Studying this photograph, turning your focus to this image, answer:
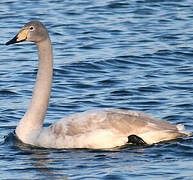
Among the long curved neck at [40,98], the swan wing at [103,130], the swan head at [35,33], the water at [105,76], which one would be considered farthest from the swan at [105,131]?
the swan head at [35,33]

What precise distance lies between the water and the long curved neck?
0.91ft

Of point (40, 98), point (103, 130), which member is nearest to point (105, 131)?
point (103, 130)

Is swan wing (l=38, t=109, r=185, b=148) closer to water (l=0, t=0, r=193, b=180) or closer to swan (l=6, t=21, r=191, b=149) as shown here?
swan (l=6, t=21, r=191, b=149)

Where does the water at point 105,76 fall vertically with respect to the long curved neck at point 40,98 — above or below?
below

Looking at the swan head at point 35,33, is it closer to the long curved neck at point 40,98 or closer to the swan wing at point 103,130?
the long curved neck at point 40,98

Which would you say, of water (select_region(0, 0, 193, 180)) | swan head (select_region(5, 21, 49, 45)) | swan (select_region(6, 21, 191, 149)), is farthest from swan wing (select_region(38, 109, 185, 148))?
swan head (select_region(5, 21, 49, 45))

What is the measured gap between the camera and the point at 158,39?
18.7 meters

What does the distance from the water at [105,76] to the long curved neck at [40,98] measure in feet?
0.91

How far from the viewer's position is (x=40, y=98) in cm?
1133

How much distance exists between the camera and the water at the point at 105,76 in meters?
9.78

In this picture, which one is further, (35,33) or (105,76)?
(105,76)

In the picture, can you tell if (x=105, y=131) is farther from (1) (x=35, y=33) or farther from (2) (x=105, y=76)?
(2) (x=105, y=76)

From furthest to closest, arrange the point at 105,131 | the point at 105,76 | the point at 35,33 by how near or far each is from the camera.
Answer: the point at 105,76
the point at 35,33
the point at 105,131

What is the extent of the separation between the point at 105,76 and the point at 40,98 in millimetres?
4259
